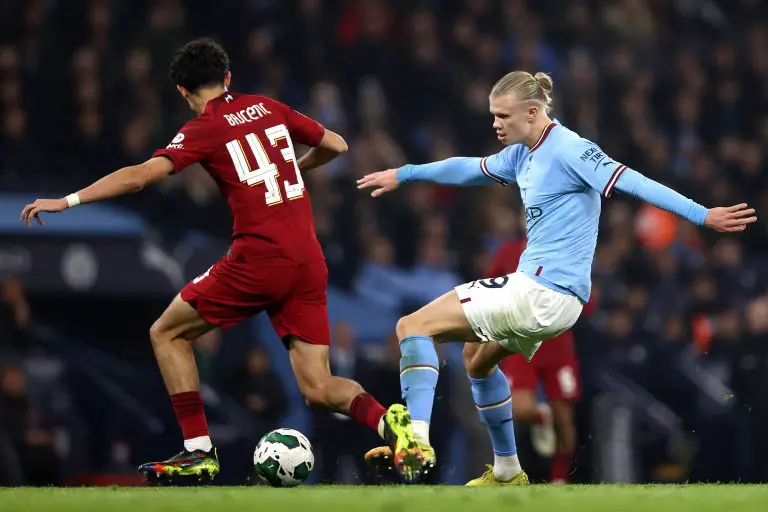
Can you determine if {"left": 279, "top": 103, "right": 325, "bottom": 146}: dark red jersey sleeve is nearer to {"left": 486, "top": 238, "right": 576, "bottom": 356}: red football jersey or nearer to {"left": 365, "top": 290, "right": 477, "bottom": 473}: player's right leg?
{"left": 365, "top": 290, "right": 477, "bottom": 473}: player's right leg

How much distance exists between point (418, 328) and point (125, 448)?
493cm

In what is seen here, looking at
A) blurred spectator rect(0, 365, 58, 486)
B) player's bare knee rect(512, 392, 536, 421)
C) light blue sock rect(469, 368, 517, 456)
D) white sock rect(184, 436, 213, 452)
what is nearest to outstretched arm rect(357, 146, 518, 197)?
light blue sock rect(469, 368, 517, 456)

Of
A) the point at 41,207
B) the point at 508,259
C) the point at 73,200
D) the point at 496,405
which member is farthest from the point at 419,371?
the point at 508,259

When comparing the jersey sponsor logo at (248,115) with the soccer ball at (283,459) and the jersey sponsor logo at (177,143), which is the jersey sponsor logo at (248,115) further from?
the soccer ball at (283,459)

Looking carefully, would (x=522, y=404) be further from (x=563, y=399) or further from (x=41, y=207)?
(x=41, y=207)

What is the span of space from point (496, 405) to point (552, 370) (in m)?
3.53

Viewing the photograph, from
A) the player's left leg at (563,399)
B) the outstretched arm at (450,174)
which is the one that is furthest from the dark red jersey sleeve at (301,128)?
the player's left leg at (563,399)

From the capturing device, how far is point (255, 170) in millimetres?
6625

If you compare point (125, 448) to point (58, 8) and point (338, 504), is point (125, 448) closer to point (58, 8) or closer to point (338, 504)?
point (58, 8)

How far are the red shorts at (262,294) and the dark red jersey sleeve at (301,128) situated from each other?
665mm

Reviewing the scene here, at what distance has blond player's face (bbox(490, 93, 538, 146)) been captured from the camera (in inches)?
251

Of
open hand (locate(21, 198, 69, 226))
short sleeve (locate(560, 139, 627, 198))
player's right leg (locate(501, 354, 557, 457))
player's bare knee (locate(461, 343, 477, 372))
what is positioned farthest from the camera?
player's right leg (locate(501, 354, 557, 457))

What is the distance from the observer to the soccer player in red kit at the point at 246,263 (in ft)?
21.6

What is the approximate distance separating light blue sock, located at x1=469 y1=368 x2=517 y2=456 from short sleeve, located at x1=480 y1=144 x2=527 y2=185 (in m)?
0.99
